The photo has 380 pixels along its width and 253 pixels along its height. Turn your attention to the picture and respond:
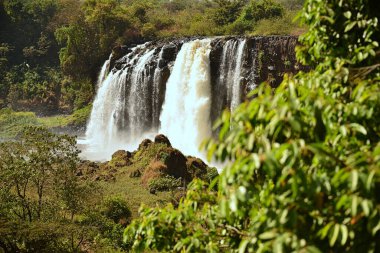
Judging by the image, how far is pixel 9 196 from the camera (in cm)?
977

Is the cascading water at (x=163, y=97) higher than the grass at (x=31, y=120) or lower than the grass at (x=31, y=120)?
higher

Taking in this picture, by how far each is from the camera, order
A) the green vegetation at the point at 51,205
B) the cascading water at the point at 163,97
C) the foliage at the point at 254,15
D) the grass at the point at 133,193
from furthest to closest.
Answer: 1. the foliage at the point at 254,15
2. the cascading water at the point at 163,97
3. the grass at the point at 133,193
4. the green vegetation at the point at 51,205

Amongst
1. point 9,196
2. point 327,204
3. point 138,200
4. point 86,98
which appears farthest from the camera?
point 86,98

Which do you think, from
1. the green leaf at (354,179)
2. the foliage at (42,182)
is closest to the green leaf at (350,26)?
the green leaf at (354,179)

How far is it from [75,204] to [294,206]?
906 cm

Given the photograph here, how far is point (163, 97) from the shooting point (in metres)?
25.3

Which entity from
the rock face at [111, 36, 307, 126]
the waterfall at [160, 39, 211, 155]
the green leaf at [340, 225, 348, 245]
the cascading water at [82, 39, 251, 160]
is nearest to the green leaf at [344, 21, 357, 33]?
the green leaf at [340, 225, 348, 245]

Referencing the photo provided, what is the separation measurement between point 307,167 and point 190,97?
20967 millimetres

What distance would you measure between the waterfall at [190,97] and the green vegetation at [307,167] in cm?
1924

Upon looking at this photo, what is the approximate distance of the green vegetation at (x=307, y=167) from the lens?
6.79 ft

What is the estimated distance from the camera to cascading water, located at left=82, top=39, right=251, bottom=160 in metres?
22.7

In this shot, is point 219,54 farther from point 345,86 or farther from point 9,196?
point 345,86

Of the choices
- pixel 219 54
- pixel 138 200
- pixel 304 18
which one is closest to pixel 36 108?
pixel 219 54

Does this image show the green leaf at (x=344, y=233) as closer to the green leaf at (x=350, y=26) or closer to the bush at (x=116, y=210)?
the green leaf at (x=350, y=26)
